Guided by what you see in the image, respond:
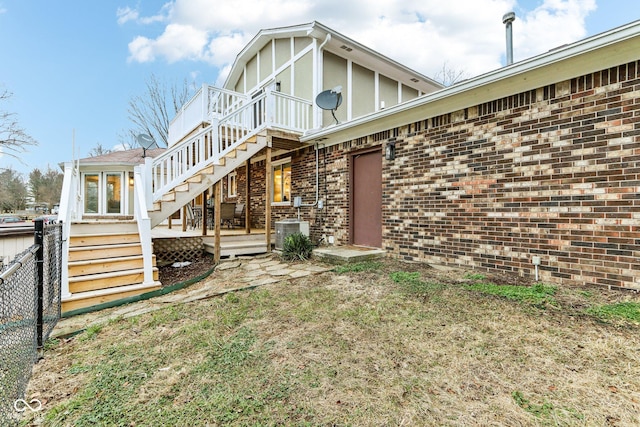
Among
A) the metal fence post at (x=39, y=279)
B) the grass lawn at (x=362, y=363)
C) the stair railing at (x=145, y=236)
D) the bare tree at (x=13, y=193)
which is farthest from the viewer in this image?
the bare tree at (x=13, y=193)

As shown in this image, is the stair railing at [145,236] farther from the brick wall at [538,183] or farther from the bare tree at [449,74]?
the bare tree at [449,74]

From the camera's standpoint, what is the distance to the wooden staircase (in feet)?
13.5

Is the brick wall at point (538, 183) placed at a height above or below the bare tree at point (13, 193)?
below

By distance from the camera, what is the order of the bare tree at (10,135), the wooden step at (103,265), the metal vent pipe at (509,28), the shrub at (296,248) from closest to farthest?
the wooden step at (103,265) → the metal vent pipe at (509,28) → the shrub at (296,248) → the bare tree at (10,135)

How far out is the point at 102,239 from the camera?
4977 mm

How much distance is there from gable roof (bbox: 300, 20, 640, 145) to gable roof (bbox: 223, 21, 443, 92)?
3.55m

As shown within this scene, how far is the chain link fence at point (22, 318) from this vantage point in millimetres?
1882

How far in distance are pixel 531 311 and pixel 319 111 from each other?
6864 mm

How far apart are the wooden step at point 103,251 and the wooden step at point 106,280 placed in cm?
37

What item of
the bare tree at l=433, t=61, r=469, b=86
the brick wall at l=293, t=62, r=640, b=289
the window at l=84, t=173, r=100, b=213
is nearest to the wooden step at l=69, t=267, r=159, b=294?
the brick wall at l=293, t=62, r=640, b=289

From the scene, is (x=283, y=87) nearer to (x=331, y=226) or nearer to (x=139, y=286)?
(x=331, y=226)

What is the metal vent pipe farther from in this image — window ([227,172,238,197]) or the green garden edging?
window ([227,172,238,197])

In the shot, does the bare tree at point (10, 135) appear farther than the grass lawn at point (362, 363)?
Yes

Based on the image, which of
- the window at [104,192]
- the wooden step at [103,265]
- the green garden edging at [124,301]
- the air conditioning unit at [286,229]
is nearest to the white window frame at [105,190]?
the window at [104,192]
